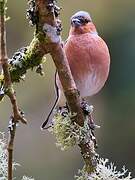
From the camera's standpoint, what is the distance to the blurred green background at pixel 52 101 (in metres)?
4.06

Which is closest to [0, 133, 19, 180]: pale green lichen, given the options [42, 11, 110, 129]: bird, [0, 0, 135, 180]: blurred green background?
[42, 11, 110, 129]: bird

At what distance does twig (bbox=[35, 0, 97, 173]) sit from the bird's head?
44cm

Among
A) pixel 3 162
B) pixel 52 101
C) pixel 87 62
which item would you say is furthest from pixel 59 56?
pixel 52 101

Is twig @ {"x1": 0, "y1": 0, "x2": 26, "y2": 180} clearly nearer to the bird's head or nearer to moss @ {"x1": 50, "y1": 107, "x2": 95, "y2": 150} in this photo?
moss @ {"x1": 50, "y1": 107, "x2": 95, "y2": 150}

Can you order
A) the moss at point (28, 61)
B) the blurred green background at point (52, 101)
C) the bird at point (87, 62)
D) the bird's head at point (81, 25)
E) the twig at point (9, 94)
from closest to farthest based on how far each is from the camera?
1. the twig at point (9, 94)
2. the moss at point (28, 61)
3. the bird at point (87, 62)
4. the bird's head at point (81, 25)
5. the blurred green background at point (52, 101)

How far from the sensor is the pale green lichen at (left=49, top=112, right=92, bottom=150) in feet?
3.94

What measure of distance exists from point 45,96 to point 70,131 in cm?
313

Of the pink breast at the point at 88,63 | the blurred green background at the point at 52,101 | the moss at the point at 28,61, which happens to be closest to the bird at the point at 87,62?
the pink breast at the point at 88,63

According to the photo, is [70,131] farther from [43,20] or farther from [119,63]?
[119,63]

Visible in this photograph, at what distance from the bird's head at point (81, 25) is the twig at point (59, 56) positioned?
1.46 ft

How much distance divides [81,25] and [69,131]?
0.46 metres

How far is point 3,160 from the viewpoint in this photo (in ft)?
4.04

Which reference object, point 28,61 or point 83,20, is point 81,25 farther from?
point 28,61

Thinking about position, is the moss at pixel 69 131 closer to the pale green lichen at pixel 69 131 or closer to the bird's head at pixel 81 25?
the pale green lichen at pixel 69 131
